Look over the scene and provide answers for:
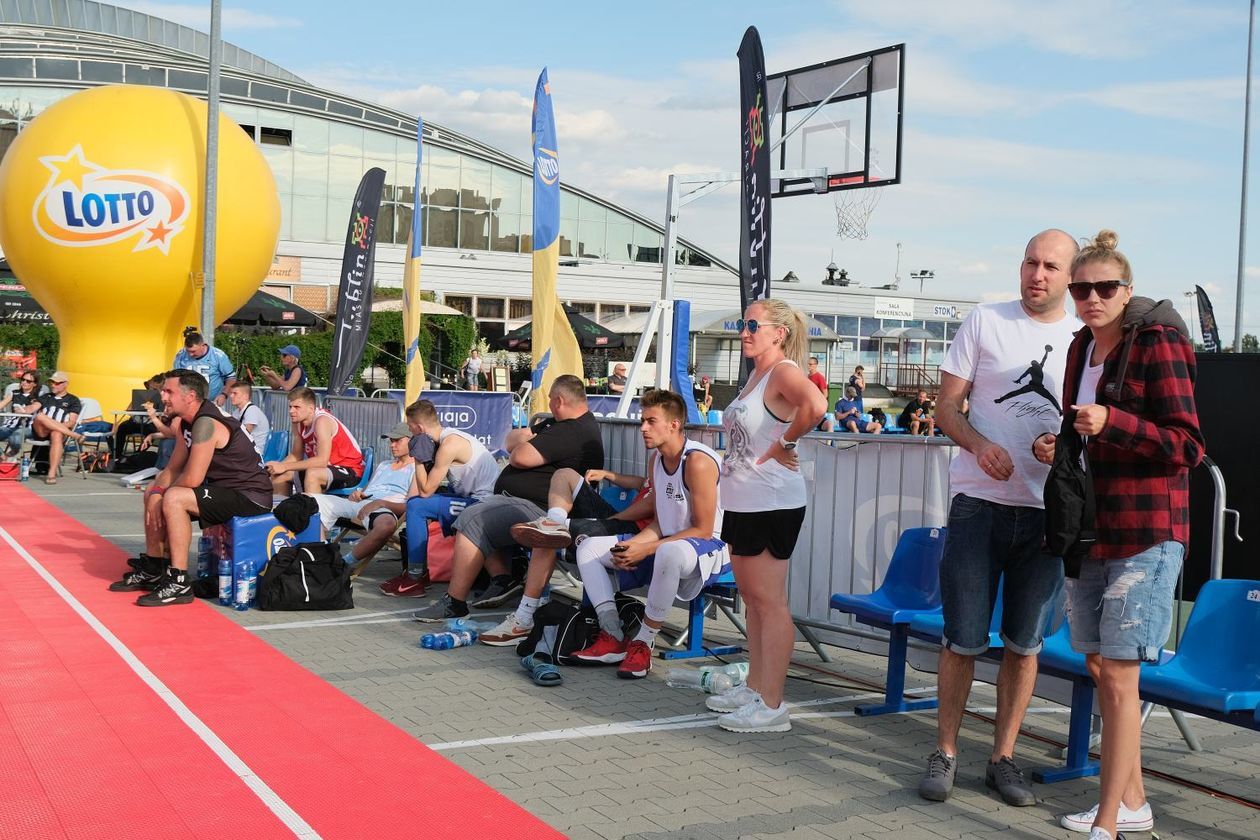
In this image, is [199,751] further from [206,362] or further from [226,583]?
[206,362]

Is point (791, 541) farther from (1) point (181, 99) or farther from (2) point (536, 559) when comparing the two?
(1) point (181, 99)

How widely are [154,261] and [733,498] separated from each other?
14.8m

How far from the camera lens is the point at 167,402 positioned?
834 cm

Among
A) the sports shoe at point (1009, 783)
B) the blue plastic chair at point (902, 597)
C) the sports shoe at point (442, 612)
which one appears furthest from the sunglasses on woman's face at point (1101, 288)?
the sports shoe at point (442, 612)

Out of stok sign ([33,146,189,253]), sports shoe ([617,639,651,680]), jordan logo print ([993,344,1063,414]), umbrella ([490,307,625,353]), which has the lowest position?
sports shoe ([617,639,651,680])

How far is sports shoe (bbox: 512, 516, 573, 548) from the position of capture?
23.4 feet

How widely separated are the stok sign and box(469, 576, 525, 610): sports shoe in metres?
11.9

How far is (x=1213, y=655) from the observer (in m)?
4.61

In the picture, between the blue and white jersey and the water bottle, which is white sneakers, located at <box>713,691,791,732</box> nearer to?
the water bottle

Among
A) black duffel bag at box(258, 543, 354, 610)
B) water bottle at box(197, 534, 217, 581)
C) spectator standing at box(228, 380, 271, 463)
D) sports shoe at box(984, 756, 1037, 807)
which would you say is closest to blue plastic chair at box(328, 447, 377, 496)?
water bottle at box(197, 534, 217, 581)

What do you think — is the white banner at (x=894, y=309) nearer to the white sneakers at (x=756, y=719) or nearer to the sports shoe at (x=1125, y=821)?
the white sneakers at (x=756, y=719)

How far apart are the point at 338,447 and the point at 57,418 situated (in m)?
8.05

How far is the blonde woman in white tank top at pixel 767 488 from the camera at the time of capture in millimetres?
5402

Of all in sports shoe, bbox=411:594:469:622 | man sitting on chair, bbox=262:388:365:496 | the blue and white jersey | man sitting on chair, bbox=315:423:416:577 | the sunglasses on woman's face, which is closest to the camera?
the sunglasses on woman's face
